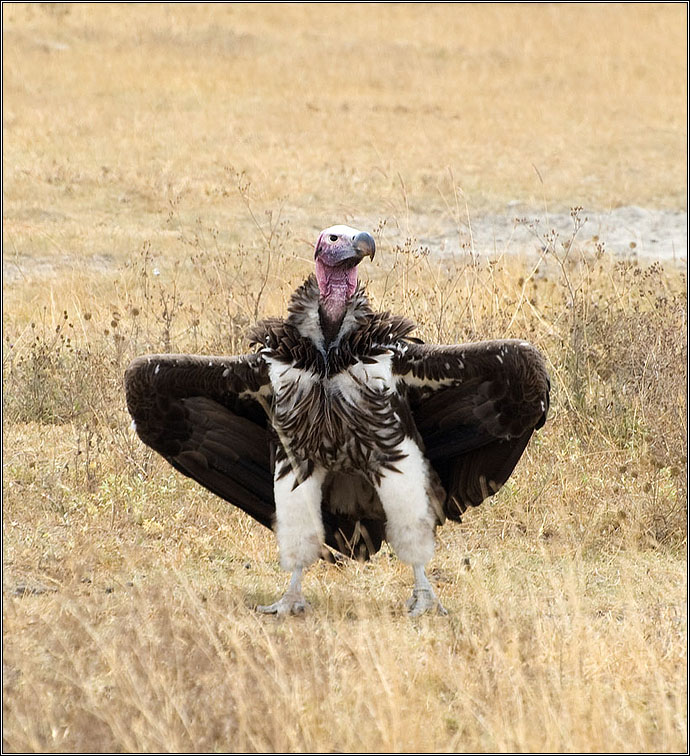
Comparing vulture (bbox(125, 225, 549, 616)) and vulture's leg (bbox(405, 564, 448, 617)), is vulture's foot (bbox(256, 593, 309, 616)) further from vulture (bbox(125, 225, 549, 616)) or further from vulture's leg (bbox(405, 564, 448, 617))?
vulture's leg (bbox(405, 564, 448, 617))

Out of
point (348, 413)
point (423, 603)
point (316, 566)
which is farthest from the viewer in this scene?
point (316, 566)

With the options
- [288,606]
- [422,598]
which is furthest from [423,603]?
[288,606]

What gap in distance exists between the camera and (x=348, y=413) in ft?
18.7

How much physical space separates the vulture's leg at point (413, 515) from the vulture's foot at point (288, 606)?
0.50 m

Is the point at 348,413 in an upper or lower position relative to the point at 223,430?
upper

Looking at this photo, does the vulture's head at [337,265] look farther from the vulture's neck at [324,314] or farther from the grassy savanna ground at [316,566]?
the grassy savanna ground at [316,566]

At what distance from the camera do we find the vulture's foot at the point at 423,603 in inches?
231

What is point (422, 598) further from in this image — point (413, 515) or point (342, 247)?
point (342, 247)

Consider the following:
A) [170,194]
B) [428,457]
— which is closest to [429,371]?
[428,457]

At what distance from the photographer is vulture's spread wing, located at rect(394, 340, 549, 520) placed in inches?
222

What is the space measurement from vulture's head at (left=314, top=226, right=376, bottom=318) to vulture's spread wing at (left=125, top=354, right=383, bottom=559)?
0.44 meters

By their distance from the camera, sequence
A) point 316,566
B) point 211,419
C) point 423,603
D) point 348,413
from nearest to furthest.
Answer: point 348,413 → point 423,603 → point 211,419 → point 316,566

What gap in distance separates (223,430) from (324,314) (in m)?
0.81

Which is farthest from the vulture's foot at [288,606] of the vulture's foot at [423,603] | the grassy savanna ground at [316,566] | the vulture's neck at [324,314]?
the vulture's neck at [324,314]
